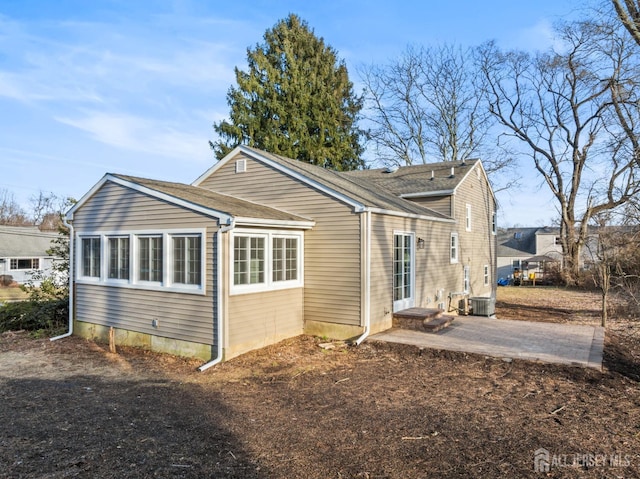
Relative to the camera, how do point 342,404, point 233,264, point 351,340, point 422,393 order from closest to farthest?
point 342,404
point 422,393
point 233,264
point 351,340

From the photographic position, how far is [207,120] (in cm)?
2898

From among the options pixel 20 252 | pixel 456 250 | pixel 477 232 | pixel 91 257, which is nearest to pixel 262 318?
pixel 91 257

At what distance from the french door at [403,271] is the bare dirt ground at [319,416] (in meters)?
2.59

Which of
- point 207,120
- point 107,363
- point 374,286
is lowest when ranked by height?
point 107,363

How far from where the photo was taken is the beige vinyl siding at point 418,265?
10125 millimetres

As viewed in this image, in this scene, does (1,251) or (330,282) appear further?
(1,251)

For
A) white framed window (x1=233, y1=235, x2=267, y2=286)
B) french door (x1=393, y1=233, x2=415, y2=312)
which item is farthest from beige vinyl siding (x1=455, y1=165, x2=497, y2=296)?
white framed window (x1=233, y1=235, x2=267, y2=286)

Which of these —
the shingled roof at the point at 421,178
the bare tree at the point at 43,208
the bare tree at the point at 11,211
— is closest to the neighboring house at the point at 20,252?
→ the bare tree at the point at 43,208

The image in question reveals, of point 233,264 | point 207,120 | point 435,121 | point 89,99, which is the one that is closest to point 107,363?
point 233,264

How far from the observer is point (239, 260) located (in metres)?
8.66

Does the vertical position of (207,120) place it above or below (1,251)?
above

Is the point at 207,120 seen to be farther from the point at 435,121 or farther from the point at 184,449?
the point at 184,449

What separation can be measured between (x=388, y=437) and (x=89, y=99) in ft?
52.5

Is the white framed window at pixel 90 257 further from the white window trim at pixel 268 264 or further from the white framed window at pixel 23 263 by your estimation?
the white framed window at pixel 23 263
